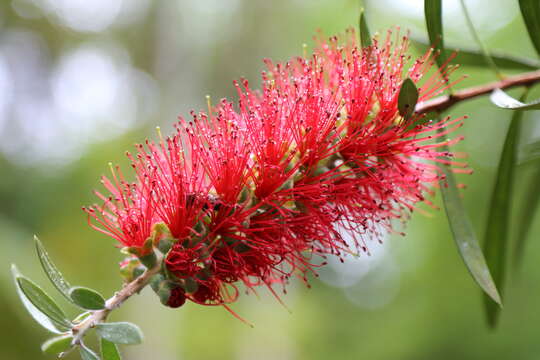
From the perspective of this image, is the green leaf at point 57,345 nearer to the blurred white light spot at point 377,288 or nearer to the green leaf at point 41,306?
the green leaf at point 41,306

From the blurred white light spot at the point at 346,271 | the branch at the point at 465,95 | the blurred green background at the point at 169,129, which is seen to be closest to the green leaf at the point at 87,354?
the branch at the point at 465,95

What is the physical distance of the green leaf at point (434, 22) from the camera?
4.42 feet

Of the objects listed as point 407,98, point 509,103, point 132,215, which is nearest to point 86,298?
point 132,215

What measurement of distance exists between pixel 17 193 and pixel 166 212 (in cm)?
681

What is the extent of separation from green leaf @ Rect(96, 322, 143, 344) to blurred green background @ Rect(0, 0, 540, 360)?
11.7ft

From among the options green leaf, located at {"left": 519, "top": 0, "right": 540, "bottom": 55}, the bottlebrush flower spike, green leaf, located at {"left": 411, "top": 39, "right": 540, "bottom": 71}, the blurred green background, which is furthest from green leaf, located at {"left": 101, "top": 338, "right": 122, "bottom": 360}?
the blurred green background

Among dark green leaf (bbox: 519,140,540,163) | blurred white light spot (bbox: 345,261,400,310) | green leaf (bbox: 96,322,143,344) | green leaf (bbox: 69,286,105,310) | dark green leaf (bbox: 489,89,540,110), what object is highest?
green leaf (bbox: 69,286,105,310)

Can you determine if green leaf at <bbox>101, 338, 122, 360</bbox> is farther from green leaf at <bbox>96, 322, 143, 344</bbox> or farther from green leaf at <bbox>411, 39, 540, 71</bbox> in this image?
green leaf at <bbox>411, 39, 540, 71</bbox>

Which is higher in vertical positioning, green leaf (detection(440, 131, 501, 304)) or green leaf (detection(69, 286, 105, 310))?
green leaf (detection(69, 286, 105, 310))

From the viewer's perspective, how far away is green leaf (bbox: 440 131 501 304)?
1.23 m

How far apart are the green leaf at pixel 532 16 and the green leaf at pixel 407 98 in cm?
45

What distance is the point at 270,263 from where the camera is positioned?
4.17ft

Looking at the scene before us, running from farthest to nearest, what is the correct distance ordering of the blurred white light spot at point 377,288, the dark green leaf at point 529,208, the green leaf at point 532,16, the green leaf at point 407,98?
1. the blurred white light spot at point 377,288
2. the dark green leaf at point 529,208
3. the green leaf at point 532,16
4. the green leaf at point 407,98

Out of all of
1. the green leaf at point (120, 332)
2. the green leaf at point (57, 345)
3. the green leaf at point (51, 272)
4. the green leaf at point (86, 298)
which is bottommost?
the green leaf at point (120, 332)
